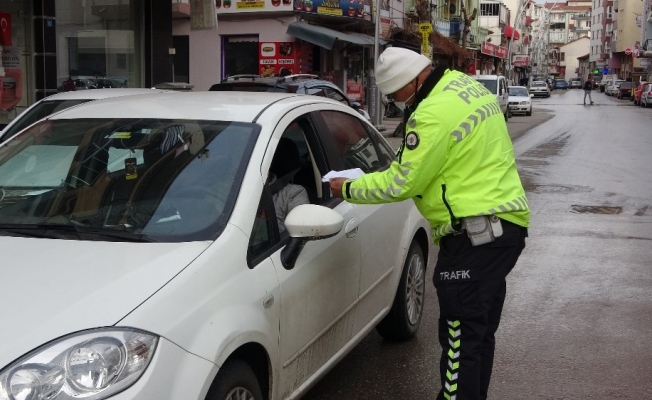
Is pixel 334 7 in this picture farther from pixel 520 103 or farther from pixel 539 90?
pixel 539 90

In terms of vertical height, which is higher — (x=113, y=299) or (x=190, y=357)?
(x=113, y=299)

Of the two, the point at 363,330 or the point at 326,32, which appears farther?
the point at 326,32

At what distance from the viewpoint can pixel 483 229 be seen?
3.62 metres

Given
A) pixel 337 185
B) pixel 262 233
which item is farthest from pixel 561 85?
pixel 262 233

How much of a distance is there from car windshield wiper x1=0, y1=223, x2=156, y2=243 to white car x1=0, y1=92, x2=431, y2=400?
13 mm

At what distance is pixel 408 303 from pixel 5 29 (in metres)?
11.4

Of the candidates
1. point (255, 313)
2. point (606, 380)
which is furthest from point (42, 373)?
point (606, 380)

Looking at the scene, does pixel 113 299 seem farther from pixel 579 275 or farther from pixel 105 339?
pixel 579 275

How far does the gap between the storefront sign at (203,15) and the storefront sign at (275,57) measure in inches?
289

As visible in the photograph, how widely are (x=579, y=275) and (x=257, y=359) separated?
4.98m

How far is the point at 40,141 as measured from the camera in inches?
167

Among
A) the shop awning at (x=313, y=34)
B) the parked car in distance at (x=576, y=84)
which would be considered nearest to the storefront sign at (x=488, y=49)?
the shop awning at (x=313, y=34)

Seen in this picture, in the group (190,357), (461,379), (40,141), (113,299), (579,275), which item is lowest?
(579,275)

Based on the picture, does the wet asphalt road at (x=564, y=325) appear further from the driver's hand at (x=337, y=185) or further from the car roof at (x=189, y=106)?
the car roof at (x=189, y=106)
